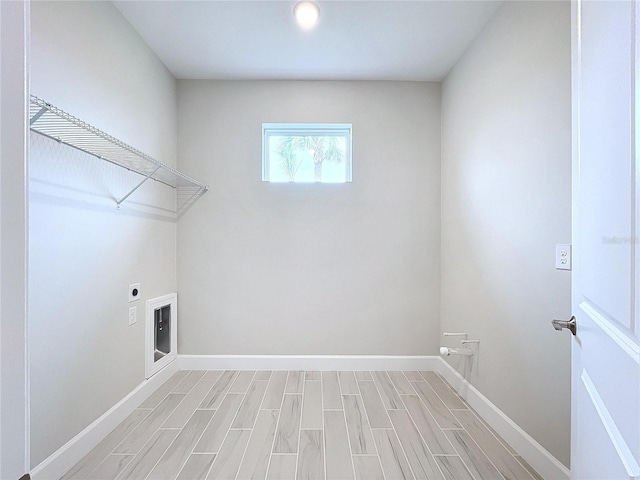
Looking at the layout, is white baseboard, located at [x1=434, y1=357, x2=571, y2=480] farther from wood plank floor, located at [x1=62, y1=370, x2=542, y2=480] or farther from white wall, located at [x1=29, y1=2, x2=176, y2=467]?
white wall, located at [x1=29, y1=2, x2=176, y2=467]

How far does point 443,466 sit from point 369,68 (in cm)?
268

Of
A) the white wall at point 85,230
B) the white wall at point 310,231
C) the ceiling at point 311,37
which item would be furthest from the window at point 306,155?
the white wall at point 85,230

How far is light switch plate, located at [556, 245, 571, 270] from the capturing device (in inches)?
56.2

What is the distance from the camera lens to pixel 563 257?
1.45 m

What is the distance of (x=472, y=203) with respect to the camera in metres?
2.27

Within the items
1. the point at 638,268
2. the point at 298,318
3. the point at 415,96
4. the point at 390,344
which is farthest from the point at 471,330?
the point at 415,96

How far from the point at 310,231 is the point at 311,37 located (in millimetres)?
1434

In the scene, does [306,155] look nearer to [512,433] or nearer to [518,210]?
[518,210]

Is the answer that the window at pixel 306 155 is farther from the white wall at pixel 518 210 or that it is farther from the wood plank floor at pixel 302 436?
the wood plank floor at pixel 302 436

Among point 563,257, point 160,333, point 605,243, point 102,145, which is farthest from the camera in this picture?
point 160,333

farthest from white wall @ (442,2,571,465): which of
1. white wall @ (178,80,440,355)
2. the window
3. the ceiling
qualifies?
the window

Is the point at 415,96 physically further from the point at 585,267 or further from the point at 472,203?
the point at 585,267

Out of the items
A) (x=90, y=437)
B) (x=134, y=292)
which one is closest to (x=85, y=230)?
(x=134, y=292)

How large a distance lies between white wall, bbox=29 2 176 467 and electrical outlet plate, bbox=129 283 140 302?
4cm
